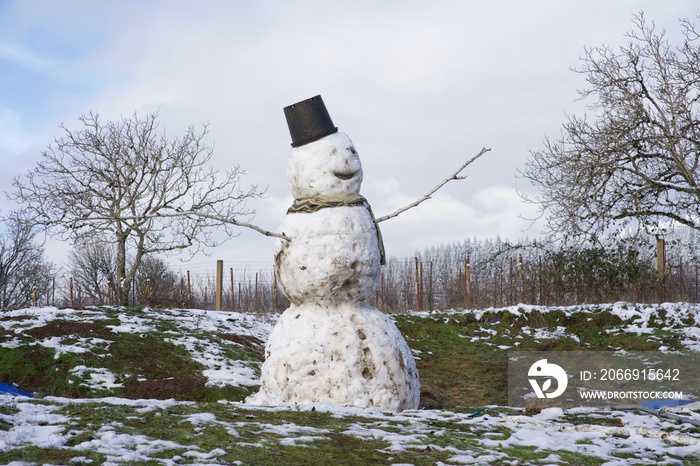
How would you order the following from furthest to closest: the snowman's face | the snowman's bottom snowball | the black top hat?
the black top hat, the snowman's face, the snowman's bottom snowball

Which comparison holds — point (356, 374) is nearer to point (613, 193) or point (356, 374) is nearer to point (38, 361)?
point (38, 361)

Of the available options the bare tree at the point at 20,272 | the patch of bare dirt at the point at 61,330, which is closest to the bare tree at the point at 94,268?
the bare tree at the point at 20,272

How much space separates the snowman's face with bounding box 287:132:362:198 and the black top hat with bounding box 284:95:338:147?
7 cm

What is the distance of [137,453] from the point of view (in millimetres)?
3779

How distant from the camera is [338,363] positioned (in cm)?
614

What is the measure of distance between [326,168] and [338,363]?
1.87 m

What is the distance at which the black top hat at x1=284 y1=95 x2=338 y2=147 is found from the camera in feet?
22.3

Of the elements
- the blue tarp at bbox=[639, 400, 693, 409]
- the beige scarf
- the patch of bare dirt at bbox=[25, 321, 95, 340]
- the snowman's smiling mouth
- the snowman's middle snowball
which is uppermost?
the snowman's smiling mouth

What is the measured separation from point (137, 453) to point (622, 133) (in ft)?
53.8

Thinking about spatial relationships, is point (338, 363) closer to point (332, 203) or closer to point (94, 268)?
point (332, 203)

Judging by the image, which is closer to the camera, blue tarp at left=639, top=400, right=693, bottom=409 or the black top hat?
the black top hat

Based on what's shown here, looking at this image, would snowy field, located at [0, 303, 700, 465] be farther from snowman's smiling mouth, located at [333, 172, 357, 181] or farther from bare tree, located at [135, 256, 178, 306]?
bare tree, located at [135, 256, 178, 306]

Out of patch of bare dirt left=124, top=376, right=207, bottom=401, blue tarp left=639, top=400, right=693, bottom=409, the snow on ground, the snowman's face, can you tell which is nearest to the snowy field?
the snow on ground

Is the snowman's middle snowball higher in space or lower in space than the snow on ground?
higher
